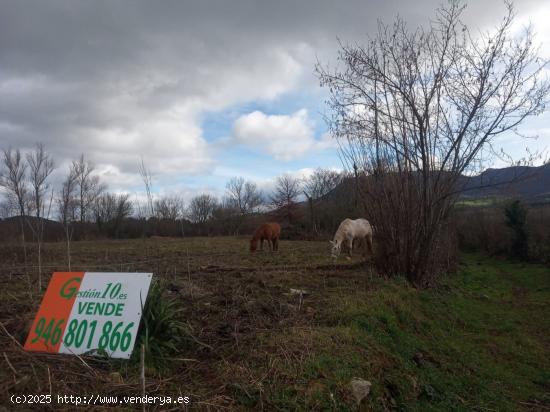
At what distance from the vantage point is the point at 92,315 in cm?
369

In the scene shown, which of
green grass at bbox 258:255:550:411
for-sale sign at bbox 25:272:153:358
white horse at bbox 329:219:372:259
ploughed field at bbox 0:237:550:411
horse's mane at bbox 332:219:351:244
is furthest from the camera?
horse's mane at bbox 332:219:351:244

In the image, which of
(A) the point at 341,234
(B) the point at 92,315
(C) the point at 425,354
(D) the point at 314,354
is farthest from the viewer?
(A) the point at 341,234

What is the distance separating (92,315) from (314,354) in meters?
2.08

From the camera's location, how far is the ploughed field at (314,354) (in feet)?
10.6

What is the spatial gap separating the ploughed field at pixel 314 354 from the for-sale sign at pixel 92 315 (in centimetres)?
14

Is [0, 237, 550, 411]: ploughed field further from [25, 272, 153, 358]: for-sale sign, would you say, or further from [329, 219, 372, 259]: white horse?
[329, 219, 372, 259]: white horse

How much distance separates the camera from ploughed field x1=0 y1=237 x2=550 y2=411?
10.6ft

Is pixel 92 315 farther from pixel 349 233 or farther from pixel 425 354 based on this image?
pixel 349 233

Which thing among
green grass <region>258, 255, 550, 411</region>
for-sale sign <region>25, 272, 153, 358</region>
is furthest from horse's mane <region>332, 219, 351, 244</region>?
for-sale sign <region>25, 272, 153, 358</region>

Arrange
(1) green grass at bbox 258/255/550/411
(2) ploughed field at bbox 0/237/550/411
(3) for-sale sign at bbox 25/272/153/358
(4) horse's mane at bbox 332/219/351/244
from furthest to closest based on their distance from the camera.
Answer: (4) horse's mane at bbox 332/219/351/244 < (1) green grass at bbox 258/255/550/411 < (3) for-sale sign at bbox 25/272/153/358 < (2) ploughed field at bbox 0/237/550/411

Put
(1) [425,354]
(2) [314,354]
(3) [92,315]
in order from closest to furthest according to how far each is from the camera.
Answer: (3) [92,315], (2) [314,354], (1) [425,354]

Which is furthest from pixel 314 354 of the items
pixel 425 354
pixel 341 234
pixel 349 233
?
pixel 349 233

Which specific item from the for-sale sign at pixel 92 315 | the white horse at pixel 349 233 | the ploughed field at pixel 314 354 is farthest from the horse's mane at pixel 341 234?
the for-sale sign at pixel 92 315

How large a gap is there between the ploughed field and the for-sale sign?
14 centimetres
